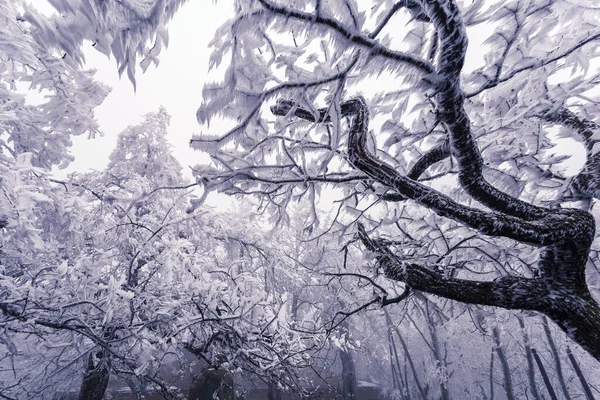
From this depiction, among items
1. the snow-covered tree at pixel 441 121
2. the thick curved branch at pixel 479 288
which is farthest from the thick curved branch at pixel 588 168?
the thick curved branch at pixel 479 288

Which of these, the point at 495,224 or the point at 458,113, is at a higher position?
the point at 458,113

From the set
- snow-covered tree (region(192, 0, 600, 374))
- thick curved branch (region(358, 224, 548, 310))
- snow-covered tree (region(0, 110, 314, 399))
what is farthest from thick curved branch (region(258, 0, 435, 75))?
thick curved branch (region(358, 224, 548, 310))

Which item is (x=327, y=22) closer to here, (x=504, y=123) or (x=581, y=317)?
(x=504, y=123)

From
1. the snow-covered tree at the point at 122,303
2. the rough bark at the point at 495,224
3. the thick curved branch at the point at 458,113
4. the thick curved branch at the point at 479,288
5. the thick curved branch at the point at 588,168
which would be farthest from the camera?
the snow-covered tree at the point at 122,303

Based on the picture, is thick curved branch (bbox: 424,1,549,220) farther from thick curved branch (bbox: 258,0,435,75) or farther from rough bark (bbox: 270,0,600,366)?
thick curved branch (bbox: 258,0,435,75)

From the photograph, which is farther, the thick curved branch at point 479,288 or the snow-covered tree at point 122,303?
the snow-covered tree at point 122,303

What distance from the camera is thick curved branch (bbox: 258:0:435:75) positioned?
1229 mm

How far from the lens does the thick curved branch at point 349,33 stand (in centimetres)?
123

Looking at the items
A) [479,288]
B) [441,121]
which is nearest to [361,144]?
[441,121]

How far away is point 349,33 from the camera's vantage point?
1317 millimetres

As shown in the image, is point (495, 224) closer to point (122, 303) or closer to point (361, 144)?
point (361, 144)

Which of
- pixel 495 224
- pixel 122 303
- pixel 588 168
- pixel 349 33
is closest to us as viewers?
pixel 349 33

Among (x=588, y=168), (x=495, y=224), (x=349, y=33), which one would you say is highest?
(x=588, y=168)

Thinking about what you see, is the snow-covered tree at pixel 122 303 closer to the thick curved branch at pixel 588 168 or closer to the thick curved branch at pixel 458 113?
the thick curved branch at pixel 458 113
